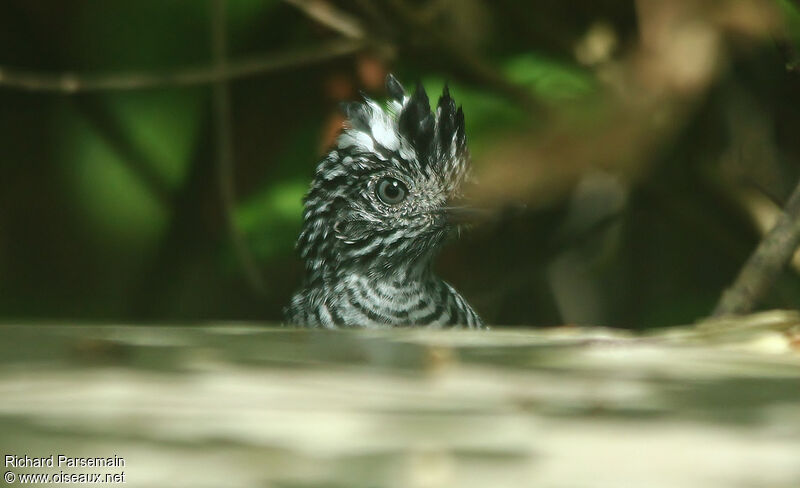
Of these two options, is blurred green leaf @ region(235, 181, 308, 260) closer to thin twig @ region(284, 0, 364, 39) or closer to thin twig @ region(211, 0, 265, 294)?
thin twig @ region(211, 0, 265, 294)

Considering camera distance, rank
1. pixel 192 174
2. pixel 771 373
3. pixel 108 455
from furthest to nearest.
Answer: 1. pixel 192 174
2. pixel 771 373
3. pixel 108 455

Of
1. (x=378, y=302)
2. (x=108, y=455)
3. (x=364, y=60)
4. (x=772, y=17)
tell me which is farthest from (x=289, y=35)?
(x=108, y=455)

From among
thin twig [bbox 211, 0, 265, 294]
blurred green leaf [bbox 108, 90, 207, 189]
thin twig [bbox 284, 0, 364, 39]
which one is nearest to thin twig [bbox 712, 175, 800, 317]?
thin twig [bbox 284, 0, 364, 39]

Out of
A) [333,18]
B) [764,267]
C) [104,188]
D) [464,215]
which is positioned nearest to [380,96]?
[333,18]

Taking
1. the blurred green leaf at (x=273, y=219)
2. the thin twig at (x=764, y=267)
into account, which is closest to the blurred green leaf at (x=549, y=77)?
the blurred green leaf at (x=273, y=219)

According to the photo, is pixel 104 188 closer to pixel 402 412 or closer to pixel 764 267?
pixel 764 267

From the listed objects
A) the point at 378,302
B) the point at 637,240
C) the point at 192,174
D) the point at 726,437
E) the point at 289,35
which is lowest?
the point at 726,437

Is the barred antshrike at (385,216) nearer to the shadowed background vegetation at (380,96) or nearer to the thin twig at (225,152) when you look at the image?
the shadowed background vegetation at (380,96)

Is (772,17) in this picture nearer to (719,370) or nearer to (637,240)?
(637,240)
